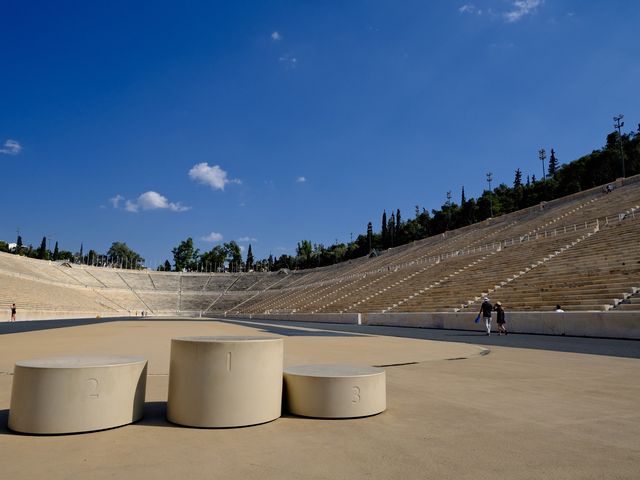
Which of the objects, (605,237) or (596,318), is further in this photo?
(605,237)

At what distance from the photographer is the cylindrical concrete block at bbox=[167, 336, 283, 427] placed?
3.95 m

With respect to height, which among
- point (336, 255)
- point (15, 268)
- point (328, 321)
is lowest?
point (328, 321)

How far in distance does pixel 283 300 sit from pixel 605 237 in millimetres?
42246

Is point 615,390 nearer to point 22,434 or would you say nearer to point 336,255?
point 22,434

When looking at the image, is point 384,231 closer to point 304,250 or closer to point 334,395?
point 304,250

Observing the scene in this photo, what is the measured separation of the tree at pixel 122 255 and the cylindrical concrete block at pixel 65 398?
149822 mm

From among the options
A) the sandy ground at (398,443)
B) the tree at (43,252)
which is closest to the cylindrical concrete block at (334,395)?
the sandy ground at (398,443)

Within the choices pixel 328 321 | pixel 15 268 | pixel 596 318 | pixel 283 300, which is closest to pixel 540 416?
pixel 596 318

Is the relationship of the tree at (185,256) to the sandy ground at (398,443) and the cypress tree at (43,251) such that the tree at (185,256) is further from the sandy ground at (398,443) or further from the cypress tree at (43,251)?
the sandy ground at (398,443)

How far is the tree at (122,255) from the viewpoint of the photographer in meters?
142

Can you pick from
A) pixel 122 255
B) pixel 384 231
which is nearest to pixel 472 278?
pixel 384 231

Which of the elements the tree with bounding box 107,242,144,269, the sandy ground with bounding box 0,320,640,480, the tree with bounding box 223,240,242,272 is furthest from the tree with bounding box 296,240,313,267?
the sandy ground with bounding box 0,320,640,480

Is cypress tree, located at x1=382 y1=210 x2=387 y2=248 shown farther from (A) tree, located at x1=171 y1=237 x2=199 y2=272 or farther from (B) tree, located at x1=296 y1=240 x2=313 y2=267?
(A) tree, located at x1=171 y1=237 x2=199 y2=272

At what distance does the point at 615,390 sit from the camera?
19.2 feet
